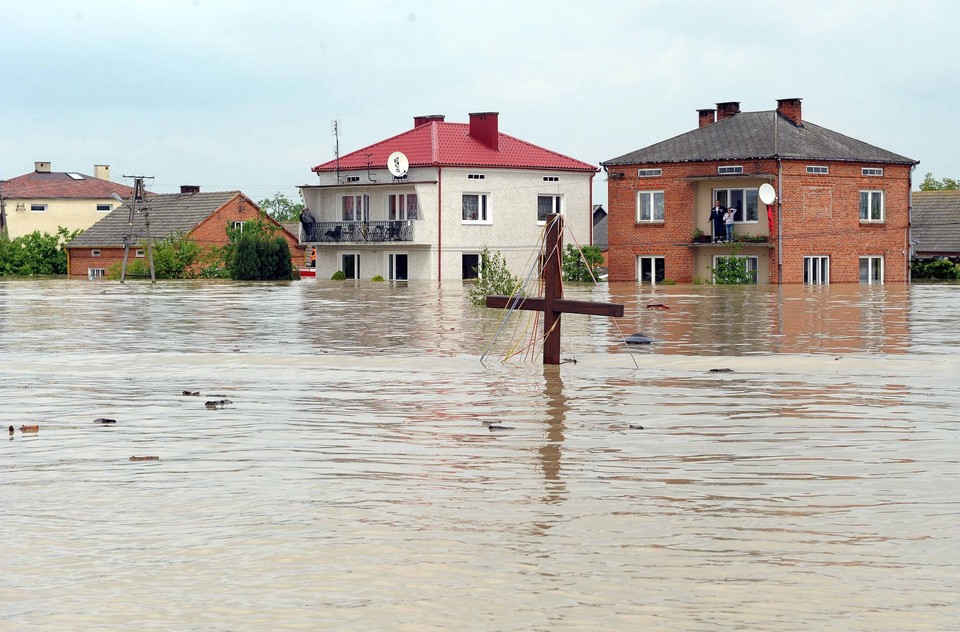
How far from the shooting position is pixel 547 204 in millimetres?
71375

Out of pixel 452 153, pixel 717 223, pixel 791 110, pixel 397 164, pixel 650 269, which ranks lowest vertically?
pixel 650 269

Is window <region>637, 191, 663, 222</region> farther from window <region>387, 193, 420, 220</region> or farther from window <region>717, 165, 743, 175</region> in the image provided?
window <region>387, 193, 420, 220</region>

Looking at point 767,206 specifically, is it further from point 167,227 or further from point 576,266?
point 167,227

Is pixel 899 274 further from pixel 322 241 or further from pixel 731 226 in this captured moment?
pixel 322 241

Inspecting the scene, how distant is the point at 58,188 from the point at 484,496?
122 m

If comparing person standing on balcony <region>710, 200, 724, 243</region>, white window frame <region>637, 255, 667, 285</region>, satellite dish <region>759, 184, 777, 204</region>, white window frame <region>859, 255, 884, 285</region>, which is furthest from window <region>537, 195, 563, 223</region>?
white window frame <region>859, 255, 884, 285</region>

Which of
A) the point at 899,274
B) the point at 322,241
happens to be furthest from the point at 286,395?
the point at 322,241

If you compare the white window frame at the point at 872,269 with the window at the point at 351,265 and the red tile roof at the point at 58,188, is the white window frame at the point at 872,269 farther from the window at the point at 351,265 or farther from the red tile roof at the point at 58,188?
the red tile roof at the point at 58,188

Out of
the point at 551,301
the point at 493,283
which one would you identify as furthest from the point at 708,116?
the point at 551,301

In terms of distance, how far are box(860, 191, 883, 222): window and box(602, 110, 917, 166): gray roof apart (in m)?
1.54

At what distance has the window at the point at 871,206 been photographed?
207ft

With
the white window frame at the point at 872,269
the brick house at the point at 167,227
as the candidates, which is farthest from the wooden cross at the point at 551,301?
the brick house at the point at 167,227

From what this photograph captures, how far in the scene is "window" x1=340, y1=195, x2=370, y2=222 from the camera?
71438 mm

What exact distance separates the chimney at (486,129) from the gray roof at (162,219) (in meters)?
21.5
